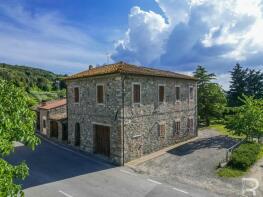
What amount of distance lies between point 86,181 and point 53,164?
4406mm

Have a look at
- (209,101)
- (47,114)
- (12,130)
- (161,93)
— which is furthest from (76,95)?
(209,101)

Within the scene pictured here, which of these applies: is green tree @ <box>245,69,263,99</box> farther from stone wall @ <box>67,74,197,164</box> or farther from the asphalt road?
the asphalt road

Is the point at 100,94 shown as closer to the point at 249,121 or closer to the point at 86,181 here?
the point at 86,181

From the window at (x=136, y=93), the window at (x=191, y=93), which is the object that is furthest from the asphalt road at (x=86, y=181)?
the window at (x=191, y=93)

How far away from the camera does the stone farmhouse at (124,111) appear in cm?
1850

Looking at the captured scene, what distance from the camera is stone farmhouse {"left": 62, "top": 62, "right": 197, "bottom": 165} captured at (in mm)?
18500

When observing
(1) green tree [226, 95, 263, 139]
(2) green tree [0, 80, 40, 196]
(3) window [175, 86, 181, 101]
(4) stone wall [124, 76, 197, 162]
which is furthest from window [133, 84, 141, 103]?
(2) green tree [0, 80, 40, 196]

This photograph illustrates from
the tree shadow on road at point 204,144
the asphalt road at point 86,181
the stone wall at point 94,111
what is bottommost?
the asphalt road at point 86,181

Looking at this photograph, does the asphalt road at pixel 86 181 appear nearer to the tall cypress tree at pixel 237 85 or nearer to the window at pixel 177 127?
the window at pixel 177 127

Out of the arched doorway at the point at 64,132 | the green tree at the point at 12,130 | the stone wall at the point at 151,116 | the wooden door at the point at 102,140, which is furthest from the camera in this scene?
the arched doorway at the point at 64,132

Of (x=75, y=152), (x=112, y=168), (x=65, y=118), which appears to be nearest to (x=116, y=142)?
(x=112, y=168)

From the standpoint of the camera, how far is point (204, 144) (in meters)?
24.8

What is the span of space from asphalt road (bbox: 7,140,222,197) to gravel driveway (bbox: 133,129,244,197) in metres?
0.93

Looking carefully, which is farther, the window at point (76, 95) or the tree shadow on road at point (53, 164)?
the window at point (76, 95)
